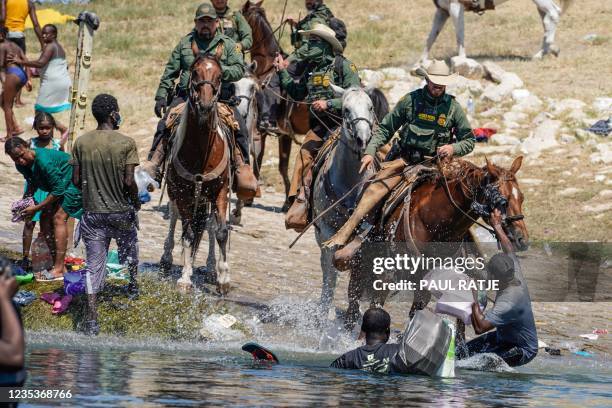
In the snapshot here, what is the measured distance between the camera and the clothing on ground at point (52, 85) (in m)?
21.6

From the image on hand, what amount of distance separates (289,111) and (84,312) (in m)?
7.79

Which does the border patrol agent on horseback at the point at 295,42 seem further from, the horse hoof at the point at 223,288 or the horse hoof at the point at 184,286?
the horse hoof at the point at 184,286

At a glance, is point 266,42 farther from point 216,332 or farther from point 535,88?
point 216,332

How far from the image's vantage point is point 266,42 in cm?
2264

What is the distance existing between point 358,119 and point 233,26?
6.61m

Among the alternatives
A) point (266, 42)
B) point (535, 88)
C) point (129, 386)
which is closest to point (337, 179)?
point (129, 386)

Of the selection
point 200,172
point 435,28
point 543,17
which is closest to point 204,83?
point 200,172

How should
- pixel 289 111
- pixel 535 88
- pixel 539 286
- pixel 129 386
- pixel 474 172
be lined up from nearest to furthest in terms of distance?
pixel 129 386, pixel 474 172, pixel 539 286, pixel 289 111, pixel 535 88

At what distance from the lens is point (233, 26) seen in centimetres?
1928

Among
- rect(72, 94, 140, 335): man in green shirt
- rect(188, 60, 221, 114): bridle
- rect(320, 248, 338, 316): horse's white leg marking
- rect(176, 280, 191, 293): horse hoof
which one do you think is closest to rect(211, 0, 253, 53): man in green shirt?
rect(188, 60, 221, 114): bridle

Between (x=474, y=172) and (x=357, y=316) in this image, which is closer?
(x=474, y=172)

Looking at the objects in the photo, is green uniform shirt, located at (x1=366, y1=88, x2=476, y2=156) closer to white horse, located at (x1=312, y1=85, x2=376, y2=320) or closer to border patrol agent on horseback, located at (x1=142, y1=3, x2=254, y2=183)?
white horse, located at (x1=312, y1=85, x2=376, y2=320)

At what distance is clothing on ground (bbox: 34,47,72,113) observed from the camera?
2158cm

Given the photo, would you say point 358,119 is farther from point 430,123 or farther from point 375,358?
point 375,358
